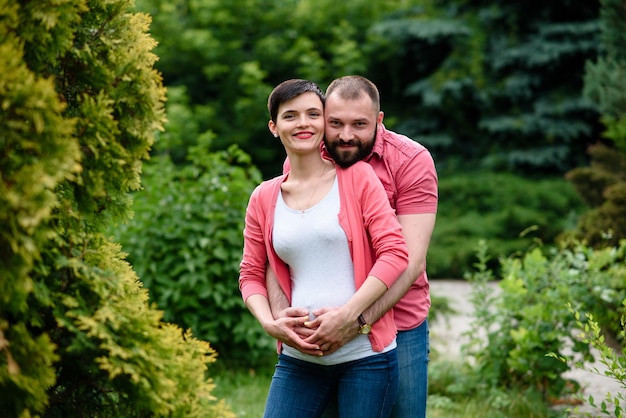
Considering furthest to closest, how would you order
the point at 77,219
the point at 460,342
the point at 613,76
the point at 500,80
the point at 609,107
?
the point at 500,80
the point at 609,107
the point at 613,76
the point at 460,342
the point at 77,219

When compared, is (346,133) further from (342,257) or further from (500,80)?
(500,80)

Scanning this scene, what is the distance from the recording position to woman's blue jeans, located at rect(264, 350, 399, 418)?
2.57 metres

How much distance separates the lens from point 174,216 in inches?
→ 234

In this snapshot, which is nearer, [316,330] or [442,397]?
[316,330]

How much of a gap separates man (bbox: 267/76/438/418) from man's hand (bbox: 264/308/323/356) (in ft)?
0.17

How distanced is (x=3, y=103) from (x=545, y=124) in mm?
12803

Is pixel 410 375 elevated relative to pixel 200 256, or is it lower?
lower

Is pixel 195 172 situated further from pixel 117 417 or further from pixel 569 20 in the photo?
pixel 569 20

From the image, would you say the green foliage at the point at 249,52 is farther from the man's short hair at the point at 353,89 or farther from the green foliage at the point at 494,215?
the man's short hair at the point at 353,89

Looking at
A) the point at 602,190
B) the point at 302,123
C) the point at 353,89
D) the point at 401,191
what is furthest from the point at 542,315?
the point at 602,190

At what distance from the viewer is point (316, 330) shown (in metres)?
2.51

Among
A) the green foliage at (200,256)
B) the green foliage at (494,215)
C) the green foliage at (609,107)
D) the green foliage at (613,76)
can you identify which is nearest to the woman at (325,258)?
the green foliage at (200,256)

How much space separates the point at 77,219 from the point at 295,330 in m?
0.83

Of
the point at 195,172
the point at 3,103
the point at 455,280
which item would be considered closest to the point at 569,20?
the point at 455,280
